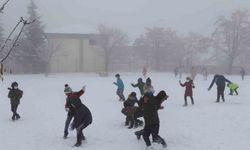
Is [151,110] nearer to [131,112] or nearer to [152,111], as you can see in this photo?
[152,111]

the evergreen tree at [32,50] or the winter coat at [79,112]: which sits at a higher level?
the evergreen tree at [32,50]

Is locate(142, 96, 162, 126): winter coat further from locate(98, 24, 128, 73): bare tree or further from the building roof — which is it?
the building roof

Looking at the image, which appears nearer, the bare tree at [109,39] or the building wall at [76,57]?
the building wall at [76,57]

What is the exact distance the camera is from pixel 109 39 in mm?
74188

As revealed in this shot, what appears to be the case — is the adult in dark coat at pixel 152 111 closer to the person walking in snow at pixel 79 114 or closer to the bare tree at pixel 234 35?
the person walking in snow at pixel 79 114

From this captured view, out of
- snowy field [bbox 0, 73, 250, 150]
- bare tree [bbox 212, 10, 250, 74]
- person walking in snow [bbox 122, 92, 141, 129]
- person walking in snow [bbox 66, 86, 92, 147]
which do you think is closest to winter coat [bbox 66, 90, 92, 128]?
person walking in snow [bbox 66, 86, 92, 147]

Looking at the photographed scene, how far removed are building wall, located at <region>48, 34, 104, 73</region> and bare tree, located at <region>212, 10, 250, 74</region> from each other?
2258 centimetres

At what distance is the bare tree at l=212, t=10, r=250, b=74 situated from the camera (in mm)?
63719

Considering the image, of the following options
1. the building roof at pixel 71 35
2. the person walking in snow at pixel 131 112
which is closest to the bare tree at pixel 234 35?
the building roof at pixel 71 35

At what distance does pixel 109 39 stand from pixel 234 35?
23.4 metres

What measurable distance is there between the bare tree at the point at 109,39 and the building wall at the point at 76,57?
7.89ft

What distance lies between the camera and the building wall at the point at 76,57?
7106 cm

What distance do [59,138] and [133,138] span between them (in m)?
2.27

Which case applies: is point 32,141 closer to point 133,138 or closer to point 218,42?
point 133,138
